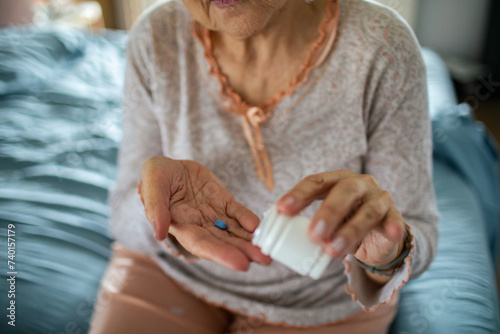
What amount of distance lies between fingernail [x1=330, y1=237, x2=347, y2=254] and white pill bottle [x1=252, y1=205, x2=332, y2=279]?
0.03 m

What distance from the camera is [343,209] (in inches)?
16.8

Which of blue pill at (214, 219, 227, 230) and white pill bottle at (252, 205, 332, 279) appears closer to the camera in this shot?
white pill bottle at (252, 205, 332, 279)

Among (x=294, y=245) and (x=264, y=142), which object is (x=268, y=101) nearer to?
(x=264, y=142)

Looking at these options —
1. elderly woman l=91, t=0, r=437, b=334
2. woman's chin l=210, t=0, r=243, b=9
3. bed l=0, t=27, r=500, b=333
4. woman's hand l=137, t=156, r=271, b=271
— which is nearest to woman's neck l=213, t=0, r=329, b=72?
elderly woman l=91, t=0, r=437, b=334

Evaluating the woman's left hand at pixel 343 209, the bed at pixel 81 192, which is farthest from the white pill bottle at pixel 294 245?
the bed at pixel 81 192

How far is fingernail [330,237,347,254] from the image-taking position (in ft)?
1.33

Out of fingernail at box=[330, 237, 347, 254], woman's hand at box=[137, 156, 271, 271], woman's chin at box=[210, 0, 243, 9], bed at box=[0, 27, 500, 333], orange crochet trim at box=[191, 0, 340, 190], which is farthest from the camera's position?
bed at box=[0, 27, 500, 333]

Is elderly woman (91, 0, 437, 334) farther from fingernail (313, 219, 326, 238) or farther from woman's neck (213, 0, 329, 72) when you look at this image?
fingernail (313, 219, 326, 238)

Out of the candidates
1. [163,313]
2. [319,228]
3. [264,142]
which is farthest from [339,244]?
[163,313]

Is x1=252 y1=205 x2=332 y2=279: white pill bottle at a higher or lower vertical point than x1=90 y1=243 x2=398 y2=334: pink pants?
higher

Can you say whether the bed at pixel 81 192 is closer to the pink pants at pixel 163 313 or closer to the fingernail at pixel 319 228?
the pink pants at pixel 163 313

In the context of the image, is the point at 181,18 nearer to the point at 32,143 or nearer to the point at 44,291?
the point at 44,291

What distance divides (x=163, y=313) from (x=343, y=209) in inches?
21.4

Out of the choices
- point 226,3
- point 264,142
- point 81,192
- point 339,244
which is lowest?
point 81,192
